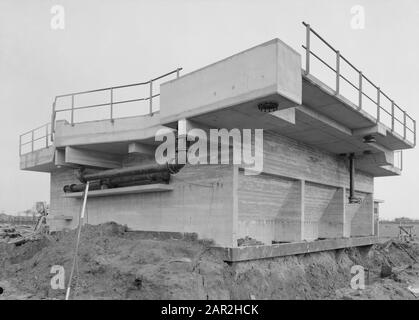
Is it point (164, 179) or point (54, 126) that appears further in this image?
point (54, 126)

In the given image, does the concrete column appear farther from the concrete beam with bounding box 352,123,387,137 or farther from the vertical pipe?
the concrete beam with bounding box 352,123,387,137

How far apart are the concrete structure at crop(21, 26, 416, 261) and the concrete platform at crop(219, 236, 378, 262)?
0.04m

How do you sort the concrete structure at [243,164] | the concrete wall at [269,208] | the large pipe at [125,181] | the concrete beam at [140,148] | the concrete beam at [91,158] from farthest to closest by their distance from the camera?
the concrete beam at [91,158] < the concrete beam at [140,148] < the large pipe at [125,181] < the concrete wall at [269,208] < the concrete structure at [243,164]

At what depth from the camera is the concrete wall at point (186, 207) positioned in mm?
10258

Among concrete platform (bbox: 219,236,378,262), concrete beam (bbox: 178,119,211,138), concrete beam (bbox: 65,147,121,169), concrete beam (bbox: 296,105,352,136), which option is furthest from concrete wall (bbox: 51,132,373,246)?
concrete beam (bbox: 296,105,352,136)

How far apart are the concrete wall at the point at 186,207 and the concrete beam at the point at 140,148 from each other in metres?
1.42

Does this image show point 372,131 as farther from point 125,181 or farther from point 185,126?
point 125,181

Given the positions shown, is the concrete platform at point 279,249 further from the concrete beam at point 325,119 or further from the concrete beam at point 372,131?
the concrete beam at point 372,131

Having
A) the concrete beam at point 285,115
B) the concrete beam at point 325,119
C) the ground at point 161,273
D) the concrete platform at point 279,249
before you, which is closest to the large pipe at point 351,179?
the concrete platform at point 279,249

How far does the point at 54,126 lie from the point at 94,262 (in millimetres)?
6110

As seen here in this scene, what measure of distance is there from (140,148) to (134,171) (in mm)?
779
